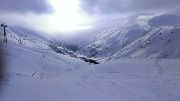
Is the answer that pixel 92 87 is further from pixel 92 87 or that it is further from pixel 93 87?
pixel 93 87

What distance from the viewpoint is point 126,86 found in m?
44.1

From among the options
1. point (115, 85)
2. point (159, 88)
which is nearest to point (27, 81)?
point (115, 85)

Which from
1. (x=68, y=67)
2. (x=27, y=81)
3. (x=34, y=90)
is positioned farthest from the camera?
(x=68, y=67)

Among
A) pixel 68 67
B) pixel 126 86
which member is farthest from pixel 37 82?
pixel 68 67

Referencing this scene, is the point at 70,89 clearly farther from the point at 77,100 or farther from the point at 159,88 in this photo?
the point at 159,88

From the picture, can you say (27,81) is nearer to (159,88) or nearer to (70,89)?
(70,89)

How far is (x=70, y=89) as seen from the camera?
132 ft

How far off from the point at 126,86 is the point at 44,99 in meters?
13.6

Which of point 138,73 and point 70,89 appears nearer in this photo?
point 70,89

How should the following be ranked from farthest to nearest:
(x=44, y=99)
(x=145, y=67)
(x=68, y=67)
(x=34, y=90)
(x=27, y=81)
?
(x=68, y=67) → (x=145, y=67) → (x=27, y=81) → (x=34, y=90) → (x=44, y=99)

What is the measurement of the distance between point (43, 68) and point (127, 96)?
2835 centimetres

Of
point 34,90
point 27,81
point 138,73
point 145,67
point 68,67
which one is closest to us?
point 34,90

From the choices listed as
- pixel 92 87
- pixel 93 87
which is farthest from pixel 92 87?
pixel 93 87

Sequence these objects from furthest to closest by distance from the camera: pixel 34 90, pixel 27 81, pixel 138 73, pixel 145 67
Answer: pixel 145 67, pixel 138 73, pixel 27 81, pixel 34 90
